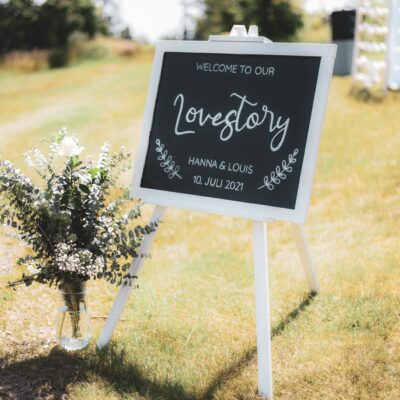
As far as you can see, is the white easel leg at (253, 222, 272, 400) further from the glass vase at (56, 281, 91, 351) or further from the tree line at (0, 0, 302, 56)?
the tree line at (0, 0, 302, 56)

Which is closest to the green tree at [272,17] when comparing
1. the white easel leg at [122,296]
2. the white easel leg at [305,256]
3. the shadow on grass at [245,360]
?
the white easel leg at [305,256]

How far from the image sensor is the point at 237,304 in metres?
4.18

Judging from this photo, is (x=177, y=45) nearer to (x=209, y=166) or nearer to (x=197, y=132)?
(x=197, y=132)

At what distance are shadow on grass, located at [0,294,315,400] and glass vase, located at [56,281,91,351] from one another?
0.07 metres

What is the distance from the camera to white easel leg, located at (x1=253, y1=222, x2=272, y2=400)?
304 cm

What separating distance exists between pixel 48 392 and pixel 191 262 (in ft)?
6.45

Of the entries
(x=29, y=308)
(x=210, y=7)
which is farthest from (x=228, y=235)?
(x=210, y=7)

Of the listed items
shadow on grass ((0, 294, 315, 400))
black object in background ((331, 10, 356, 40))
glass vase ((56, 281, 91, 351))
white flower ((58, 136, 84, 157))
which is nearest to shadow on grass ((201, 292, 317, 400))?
shadow on grass ((0, 294, 315, 400))

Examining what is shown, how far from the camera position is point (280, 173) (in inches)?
125

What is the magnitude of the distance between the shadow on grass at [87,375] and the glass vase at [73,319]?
67 millimetres

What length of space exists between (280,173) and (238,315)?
4.18ft

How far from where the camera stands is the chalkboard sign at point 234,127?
→ 312 centimetres

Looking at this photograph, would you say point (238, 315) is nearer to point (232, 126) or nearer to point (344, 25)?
Answer: point (232, 126)

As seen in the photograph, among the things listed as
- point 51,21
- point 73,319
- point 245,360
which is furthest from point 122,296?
point 51,21
